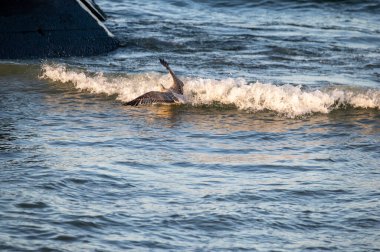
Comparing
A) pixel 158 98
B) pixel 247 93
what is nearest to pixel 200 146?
pixel 158 98

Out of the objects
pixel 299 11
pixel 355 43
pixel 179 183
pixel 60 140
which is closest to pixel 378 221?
pixel 179 183

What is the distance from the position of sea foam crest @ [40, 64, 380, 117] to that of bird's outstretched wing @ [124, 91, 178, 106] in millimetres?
344

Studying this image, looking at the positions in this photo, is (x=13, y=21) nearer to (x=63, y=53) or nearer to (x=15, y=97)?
(x=63, y=53)

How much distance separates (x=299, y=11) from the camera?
17.0 m

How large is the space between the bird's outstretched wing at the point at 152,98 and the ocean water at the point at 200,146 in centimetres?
8

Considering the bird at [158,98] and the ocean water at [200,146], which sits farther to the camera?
the bird at [158,98]

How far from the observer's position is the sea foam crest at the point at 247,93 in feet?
33.0

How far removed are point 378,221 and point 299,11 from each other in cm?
1101

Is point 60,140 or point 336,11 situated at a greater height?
point 336,11

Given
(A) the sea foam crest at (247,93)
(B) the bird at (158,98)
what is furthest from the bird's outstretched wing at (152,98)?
(A) the sea foam crest at (247,93)

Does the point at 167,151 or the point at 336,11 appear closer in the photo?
the point at 167,151

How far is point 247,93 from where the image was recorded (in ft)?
34.1

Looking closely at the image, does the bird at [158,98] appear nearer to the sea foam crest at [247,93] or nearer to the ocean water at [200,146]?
the ocean water at [200,146]

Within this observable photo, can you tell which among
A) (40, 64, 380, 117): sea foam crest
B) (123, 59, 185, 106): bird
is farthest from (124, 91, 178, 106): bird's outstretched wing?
(40, 64, 380, 117): sea foam crest
